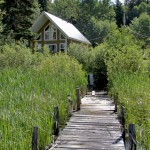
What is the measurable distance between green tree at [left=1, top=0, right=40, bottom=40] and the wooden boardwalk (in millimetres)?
14496

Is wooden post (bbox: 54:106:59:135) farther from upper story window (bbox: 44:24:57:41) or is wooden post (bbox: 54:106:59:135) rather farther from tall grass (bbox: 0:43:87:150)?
upper story window (bbox: 44:24:57:41)

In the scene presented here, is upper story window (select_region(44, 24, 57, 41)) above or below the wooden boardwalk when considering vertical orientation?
above

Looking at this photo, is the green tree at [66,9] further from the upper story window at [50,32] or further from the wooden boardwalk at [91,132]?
the wooden boardwalk at [91,132]

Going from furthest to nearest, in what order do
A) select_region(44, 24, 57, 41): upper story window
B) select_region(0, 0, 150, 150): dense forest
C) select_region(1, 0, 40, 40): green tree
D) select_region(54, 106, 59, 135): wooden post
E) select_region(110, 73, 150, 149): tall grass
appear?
select_region(44, 24, 57, 41): upper story window
select_region(1, 0, 40, 40): green tree
select_region(54, 106, 59, 135): wooden post
select_region(0, 0, 150, 150): dense forest
select_region(110, 73, 150, 149): tall grass

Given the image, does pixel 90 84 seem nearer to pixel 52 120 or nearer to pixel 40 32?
pixel 52 120

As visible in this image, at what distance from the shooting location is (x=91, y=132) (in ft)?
19.0

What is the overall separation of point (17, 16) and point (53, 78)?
15.2 m

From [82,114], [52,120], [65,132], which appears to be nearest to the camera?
[52,120]

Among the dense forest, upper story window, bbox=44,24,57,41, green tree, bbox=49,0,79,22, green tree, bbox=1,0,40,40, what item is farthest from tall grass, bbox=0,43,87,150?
green tree, bbox=49,0,79,22

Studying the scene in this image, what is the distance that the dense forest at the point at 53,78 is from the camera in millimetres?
4301

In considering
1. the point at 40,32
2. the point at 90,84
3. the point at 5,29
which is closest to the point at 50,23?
the point at 40,32

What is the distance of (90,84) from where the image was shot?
14625 millimetres

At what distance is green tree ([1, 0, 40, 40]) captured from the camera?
2161cm

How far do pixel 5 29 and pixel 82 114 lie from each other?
1527cm
